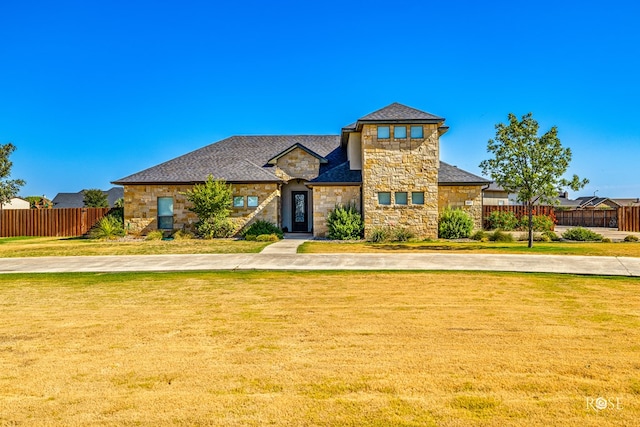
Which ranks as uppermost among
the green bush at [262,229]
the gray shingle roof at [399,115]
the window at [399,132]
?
the gray shingle roof at [399,115]

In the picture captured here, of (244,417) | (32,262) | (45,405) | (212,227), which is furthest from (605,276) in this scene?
(212,227)

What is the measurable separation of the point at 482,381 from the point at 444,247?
1448 centimetres

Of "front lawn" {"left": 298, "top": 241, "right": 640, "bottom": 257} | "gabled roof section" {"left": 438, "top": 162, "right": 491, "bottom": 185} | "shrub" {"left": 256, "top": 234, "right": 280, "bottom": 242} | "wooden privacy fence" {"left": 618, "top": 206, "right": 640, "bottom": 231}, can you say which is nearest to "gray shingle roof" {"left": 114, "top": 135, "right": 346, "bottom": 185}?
"shrub" {"left": 256, "top": 234, "right": 280, "bottom": 242}

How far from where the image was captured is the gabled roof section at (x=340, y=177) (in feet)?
75.8

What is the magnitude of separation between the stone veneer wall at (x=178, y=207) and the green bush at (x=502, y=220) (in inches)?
516

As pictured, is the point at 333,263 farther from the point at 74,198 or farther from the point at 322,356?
the point at 74,198

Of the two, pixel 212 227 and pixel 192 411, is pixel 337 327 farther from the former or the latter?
pixel 212 227

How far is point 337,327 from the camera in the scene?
266 inches

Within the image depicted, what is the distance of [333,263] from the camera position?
44.8ft

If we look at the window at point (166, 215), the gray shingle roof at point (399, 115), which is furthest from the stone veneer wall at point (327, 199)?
the window at point (166, 215)

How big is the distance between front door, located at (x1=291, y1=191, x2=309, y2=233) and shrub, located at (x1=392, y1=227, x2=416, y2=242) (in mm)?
6975

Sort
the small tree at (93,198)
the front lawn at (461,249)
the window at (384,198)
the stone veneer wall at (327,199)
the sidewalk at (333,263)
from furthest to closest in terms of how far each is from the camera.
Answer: the small tree at (93,198), the stone veneer wall at (327,199), the window at (384,198), the front lawn at (461,249), the sidewalk at (333,263)

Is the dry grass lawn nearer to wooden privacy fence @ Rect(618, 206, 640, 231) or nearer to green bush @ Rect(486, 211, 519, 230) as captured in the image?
green bush @ Rect(486, 211, 519, 230)

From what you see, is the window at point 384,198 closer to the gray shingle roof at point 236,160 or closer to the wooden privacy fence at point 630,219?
the gray shingle roof at point 236,160
